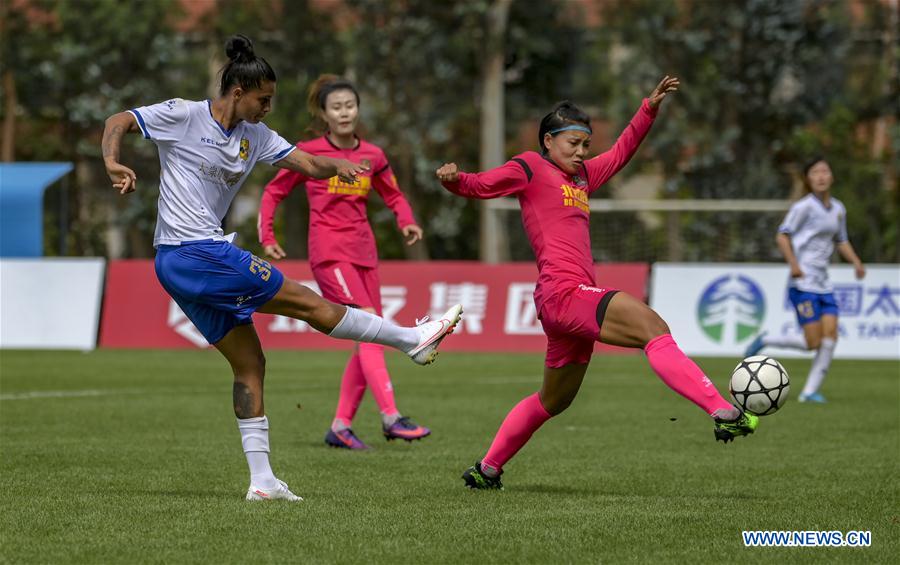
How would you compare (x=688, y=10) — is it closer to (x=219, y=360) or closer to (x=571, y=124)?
(x=219, y=360)

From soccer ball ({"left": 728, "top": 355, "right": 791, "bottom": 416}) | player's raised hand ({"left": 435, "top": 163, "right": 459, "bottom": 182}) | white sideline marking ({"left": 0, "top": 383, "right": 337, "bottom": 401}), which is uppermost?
player's raised hand ({"left": 435, "top": 163, "right": 459, "bottom": 182})

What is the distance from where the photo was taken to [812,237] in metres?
14.9

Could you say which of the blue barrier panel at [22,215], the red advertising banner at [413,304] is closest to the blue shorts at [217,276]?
the red advertising banner at [413,304]

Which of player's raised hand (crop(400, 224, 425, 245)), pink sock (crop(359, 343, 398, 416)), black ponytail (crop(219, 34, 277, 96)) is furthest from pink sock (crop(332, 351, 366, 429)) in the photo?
black ponytail (crop(219, 34, 277, 96))

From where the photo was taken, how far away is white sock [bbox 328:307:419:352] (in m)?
7.46

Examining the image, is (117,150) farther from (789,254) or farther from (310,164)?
(789,254)

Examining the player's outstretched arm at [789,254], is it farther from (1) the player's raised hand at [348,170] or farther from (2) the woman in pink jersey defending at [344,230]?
(1) the player's raised hand at [348,170]

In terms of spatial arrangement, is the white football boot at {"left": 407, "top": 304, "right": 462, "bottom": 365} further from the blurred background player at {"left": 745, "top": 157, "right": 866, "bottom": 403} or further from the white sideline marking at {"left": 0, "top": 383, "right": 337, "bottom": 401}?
the blurred background player at {"left": 745, "top": 157, "right": 866, "bottom": 403}

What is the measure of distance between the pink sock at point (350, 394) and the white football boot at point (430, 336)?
8.90 ft

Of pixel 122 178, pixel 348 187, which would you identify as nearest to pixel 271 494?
pixel 122 178

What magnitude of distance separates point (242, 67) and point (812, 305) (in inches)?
357

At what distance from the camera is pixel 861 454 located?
32.3ft

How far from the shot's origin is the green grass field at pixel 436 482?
6.14 meters

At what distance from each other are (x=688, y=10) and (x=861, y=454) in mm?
24162
